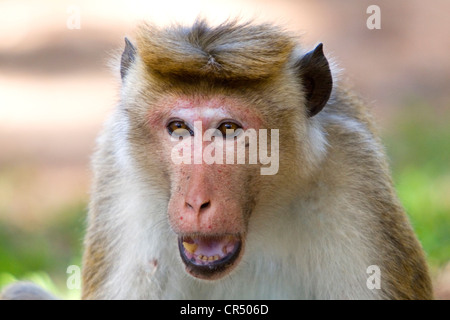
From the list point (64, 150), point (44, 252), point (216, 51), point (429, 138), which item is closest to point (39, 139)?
point (64, 150)

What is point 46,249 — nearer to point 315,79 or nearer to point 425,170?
point 425,170

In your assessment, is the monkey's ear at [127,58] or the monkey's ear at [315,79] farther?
the monkey's ear at [127,58]

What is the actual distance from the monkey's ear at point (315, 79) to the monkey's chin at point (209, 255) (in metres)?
1.11

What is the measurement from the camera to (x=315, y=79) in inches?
227

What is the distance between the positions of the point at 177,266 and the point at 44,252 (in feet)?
13.5

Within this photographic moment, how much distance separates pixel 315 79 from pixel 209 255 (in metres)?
1.40

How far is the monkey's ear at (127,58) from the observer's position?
603 centimetres

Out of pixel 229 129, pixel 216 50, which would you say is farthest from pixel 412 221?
pixel 216 50

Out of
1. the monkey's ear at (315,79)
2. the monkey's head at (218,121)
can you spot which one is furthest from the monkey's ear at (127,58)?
the monkey's ear at (315,79)

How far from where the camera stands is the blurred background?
9.98 meters

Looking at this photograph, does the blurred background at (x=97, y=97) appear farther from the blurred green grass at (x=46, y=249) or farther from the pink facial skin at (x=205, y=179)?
the pink facial skin at (x=205, y=179)

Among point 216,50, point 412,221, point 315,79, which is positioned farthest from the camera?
point 412,221

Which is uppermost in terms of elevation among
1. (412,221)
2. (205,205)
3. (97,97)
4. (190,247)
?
(97,97)
